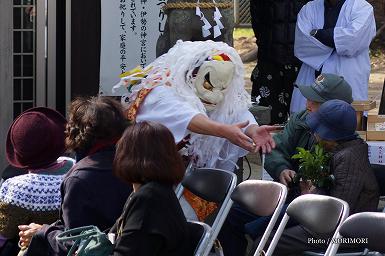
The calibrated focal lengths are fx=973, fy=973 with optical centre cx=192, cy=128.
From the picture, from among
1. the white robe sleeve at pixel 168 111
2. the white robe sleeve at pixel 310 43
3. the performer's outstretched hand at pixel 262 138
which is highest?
the white robe sleeve at pixel 310 43

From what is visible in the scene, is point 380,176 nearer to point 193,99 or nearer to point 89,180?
point 193,99

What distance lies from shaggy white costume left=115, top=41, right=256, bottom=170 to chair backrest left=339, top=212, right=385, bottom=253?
152cm

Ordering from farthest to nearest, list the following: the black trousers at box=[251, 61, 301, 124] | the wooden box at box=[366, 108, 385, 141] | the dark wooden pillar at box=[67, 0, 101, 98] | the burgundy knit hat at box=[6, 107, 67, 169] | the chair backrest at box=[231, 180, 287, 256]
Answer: the black trousers at box=[251, 61, 301, 124]
the dark wooden pillar at box=[67, 0, 101, 98]
the wooden box at box=[366, 108, 385, 141]
the chair backrest at box=[231, 180, 287, 256]
the burgundy knit hat at box=[6, 107, 67, 169]

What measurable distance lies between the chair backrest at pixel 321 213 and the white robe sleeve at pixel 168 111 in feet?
3.45

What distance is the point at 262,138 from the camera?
201 inches

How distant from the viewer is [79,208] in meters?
4.14

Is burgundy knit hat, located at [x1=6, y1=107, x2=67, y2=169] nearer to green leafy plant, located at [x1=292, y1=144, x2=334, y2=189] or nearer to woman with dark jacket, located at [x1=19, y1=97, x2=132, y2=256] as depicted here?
woman with dark jacket, located at [x1=19, y1=97, x2=132, y2=256]

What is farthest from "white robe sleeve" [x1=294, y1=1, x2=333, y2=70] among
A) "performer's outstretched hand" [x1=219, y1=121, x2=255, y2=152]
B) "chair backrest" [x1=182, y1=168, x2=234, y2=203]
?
"chair backrest" [x1=182, y1=168, x2=234, y2=203]

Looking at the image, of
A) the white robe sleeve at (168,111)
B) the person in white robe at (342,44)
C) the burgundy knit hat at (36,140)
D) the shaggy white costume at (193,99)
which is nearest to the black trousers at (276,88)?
the person in white robe at (342,44)

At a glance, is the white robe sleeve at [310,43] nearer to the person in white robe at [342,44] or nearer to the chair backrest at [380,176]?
the person in white robe at [342,44]

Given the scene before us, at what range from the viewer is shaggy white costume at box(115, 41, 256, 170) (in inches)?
205

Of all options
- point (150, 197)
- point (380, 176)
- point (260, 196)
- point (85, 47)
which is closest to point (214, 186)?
point (260, 196)

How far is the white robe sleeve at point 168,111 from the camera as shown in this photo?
5145 millimetres

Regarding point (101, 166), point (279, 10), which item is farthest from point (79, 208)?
point (279, 10)
